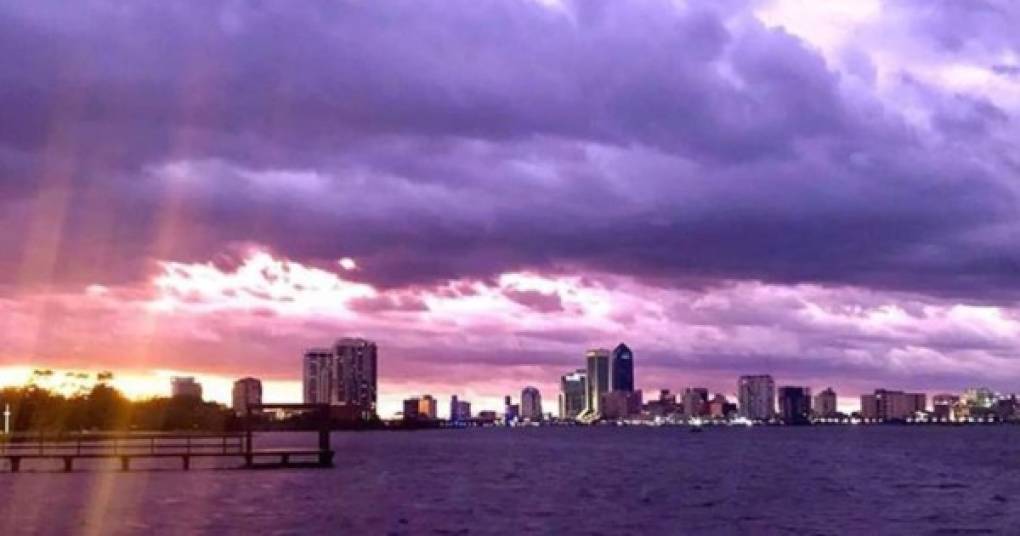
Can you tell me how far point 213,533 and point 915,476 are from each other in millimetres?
87543

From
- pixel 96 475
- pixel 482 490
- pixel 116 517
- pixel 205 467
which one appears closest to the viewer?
pixel 116 517

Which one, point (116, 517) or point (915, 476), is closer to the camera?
point (116, 517)

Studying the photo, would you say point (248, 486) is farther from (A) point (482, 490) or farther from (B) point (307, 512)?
(B) point (307, 512)

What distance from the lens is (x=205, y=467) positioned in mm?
142375

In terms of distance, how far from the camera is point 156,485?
379 feet

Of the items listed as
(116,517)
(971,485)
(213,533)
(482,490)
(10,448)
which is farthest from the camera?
(10,448)

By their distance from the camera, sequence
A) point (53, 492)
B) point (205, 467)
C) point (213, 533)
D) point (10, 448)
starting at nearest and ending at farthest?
point (213, 533), point (53, 492), point (205, 467), point (10, 448)

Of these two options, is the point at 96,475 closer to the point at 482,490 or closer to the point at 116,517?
the point at 482,490

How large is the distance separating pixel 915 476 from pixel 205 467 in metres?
71.4

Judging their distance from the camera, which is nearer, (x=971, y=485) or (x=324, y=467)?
(x=971, y=485)

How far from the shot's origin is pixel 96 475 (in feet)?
431

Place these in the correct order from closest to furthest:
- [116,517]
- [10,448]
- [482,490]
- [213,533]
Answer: [213,533] → [116,517] → [482,490] → [10,448]

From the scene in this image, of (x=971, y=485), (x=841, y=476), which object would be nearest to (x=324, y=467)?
(x=841, y=476)

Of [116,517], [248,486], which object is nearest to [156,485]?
[248,486]
